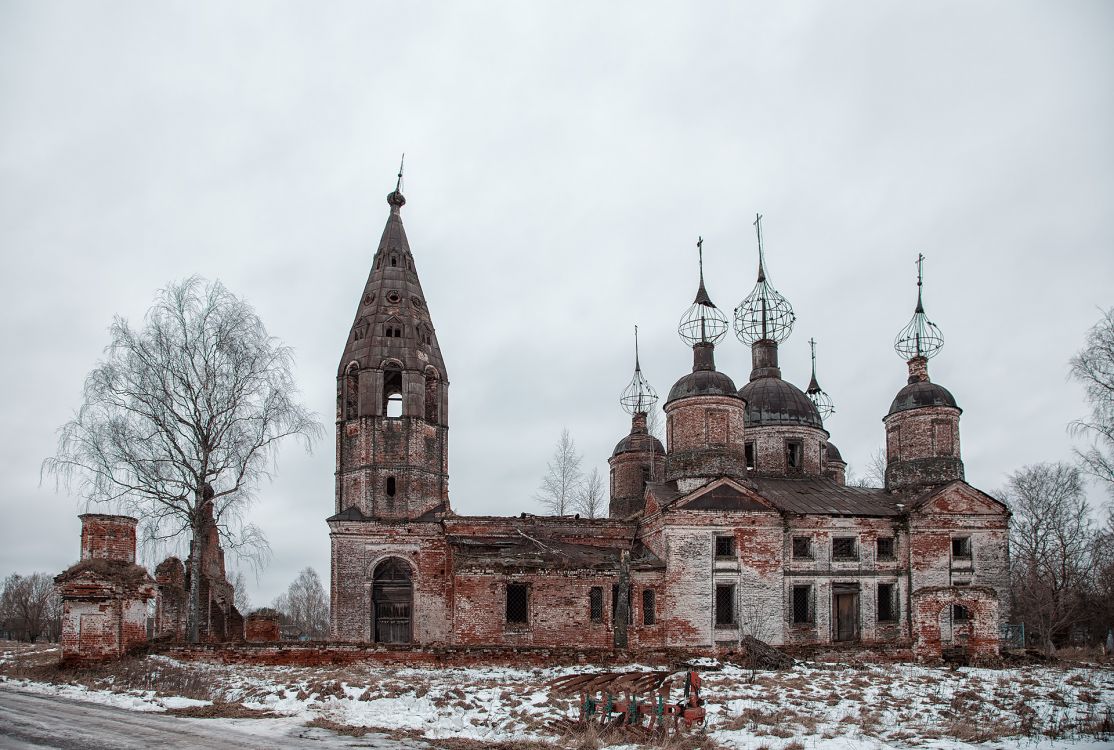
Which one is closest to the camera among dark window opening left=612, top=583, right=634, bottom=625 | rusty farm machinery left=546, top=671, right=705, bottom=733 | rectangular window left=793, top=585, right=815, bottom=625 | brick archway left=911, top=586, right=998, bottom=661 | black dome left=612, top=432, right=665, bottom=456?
rusty farm machinery left=546, top=671, right=705, bottom=733

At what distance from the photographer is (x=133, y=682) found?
17.7 metres

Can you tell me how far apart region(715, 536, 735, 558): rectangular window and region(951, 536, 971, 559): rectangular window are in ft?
25.2

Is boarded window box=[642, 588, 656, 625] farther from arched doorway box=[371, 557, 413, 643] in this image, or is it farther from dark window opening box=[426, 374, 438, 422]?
dark window opening box=[426, 374, 438, 422]

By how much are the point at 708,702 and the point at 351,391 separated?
18181 mm

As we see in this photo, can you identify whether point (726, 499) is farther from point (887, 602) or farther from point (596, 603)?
point (887, 602)

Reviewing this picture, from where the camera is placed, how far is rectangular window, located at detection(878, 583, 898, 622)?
2958 centimetres

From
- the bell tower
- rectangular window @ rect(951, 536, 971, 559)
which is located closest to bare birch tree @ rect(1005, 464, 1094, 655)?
rectangular window @ rect(951, 536, 971, 559)

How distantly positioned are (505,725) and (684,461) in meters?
17.9

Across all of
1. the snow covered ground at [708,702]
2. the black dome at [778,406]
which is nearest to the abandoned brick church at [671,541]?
the black dome at [778,406]

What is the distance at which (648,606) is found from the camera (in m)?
27.7

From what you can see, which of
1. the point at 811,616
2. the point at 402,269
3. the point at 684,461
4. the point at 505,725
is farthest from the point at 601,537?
the point at 505,725

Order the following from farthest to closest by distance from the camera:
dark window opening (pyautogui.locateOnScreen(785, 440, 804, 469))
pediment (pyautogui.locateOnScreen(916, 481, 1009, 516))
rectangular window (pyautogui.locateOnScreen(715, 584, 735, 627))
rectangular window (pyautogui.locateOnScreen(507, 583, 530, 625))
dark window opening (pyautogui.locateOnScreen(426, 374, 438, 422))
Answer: dark window opening (pyautogui.locateOnScreen(785, 440, 804, 469)) < dark window opening (pyautogui.locateOnScreen(426, 374, 438, 422)) < pediment (pyautogui.locateOnScreen(916, 481, 1009, 516)) < rectangular window (pyautogui.locateOnScreen(715, 584, 735, 627)) < rectangular window (pyautogui.locateOnScreen(507, 583, 530, 625))

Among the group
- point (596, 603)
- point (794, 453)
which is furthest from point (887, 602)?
point (596, 603)

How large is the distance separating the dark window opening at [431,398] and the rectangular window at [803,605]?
13177mm
